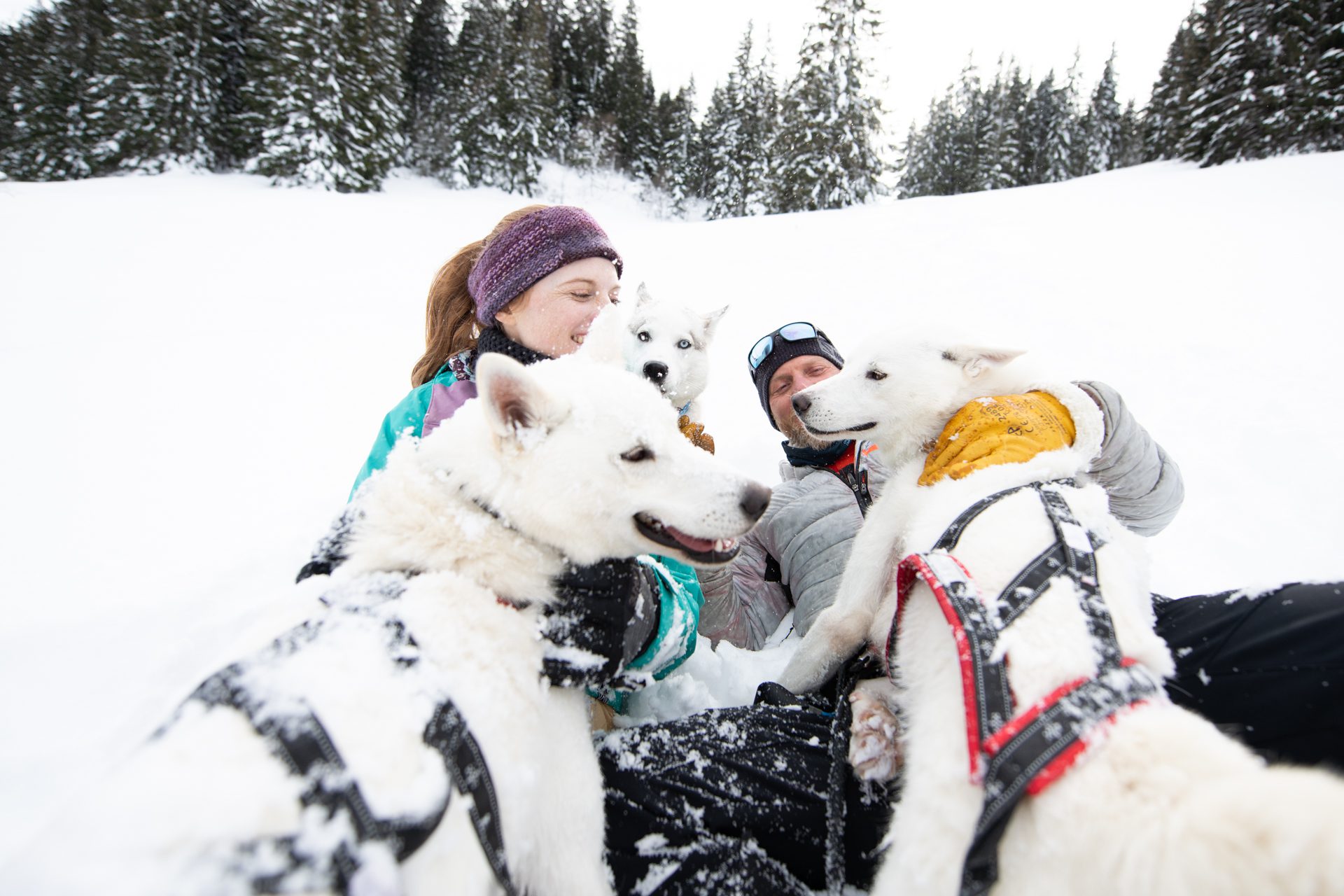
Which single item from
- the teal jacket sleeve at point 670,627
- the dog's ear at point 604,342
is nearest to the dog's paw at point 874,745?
the teal jacket sleeve at point 670,627

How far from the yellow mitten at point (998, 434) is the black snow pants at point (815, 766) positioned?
Answer: 2.45 ft

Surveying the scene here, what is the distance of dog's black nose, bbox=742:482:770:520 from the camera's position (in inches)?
63.2

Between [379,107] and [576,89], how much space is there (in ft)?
65.8

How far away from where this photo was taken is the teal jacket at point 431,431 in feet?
6.04

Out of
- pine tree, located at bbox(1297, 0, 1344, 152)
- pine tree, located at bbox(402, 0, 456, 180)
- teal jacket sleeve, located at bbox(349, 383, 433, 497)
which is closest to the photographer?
teal jacket sleeve, located at bbox(349, 383, 433, 497)

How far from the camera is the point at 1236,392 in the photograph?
5.38 m

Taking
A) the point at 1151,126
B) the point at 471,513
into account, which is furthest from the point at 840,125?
the point at 471,513

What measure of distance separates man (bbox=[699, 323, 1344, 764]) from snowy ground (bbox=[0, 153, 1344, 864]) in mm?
461

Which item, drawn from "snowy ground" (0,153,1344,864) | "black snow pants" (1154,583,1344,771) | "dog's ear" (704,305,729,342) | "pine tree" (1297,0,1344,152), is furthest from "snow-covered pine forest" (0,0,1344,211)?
"black snow pants" (1154,583,1344,771)

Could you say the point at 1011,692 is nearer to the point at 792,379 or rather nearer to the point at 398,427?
the point at 398,427

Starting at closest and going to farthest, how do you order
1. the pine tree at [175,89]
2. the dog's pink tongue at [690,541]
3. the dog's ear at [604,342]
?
the dog's pink tongue at [690,541] < the dog's ear at [604,342] < the pine tree at [175,89]

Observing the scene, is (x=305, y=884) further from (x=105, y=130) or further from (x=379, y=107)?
(x=105, y=130)

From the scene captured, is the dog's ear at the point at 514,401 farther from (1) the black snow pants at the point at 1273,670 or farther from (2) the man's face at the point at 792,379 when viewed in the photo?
(2) the man's face at the point at 792,379

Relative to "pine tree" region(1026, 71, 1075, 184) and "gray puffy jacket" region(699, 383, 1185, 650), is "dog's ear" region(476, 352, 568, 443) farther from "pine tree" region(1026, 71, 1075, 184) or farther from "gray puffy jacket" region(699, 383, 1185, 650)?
"pine tree" region(1026, 71, 1075, 184)
